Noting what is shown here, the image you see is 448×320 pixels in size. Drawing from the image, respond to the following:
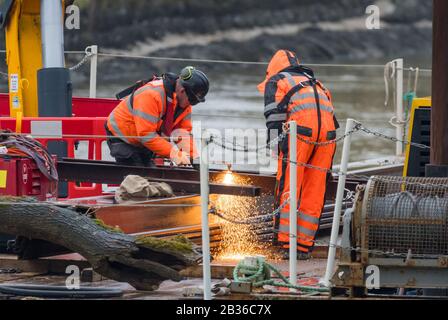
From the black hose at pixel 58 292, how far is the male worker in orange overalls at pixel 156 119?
194 centimetres

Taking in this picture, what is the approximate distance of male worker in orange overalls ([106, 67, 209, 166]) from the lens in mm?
9117

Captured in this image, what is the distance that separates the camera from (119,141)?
9.38 meters

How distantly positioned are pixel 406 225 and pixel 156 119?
2.88 meters

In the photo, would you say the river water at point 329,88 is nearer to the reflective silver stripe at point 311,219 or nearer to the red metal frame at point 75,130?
the red metal frame at point 75,130

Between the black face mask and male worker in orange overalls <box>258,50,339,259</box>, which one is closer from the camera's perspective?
male worker in orange overalls <box>258,50,339,259</box>

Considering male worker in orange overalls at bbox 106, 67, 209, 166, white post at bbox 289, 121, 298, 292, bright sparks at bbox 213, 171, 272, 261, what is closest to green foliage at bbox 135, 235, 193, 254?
white post at bbox 289, 121, 298, 292

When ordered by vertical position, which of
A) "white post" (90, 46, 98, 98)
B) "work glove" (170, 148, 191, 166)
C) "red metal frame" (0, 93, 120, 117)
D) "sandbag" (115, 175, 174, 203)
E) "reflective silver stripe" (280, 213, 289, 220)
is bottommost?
"reflective silver stripe" (280, 213, 289, 220)

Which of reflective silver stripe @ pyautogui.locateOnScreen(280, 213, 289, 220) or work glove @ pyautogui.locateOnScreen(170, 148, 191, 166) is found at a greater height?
work glove @ pyautogui.locateOnScreen(170, 148, 191, 166)

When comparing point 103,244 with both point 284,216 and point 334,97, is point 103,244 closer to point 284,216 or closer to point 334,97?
point 284,216

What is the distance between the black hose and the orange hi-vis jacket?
78.8 inches

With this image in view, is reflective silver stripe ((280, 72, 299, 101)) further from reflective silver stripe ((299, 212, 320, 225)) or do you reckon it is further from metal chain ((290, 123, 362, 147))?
reflective silver stripe ((299, 212, 320, 225))

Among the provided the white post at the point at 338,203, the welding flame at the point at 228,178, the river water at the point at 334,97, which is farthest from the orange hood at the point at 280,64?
the river water at the point at 334,97

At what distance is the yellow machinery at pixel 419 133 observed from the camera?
354 inches
